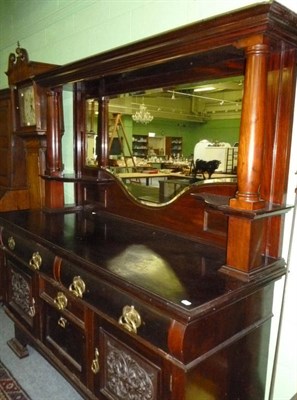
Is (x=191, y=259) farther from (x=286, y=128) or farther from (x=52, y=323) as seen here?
(x=52, y=323)

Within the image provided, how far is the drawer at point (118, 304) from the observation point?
1.05 meters

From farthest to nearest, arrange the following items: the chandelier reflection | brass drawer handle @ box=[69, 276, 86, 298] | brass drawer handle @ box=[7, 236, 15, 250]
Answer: brass drawer handle @ box=[7, 236, 15, 250] → the chandelier reflection → brass drawer handle @ box=[69, 276, 86, 298]

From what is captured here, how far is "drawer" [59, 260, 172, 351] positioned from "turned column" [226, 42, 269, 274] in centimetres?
35

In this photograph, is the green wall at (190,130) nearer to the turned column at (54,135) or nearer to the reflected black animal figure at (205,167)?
the reflected black animal figure at (205,167)

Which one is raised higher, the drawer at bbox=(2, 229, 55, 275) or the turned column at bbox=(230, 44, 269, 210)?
the turned column at bbox=(230, 44, 269, 210)

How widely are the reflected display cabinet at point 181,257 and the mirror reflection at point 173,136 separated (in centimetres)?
3

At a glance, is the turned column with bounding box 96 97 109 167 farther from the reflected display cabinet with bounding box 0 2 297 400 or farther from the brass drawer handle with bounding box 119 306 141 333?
the brass drawer handle with bounding box 119 306 141 333

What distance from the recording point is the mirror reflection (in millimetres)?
1488

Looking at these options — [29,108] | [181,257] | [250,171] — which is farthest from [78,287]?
[29,108]

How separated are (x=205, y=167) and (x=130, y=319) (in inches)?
31.3

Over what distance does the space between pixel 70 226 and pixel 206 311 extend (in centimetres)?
113

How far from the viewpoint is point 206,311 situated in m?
0.97

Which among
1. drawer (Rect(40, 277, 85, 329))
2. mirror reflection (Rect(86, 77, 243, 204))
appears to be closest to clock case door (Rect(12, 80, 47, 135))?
mirror reflection (Rect(86, 77, 243, 204))

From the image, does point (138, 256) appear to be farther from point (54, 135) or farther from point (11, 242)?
point (54, 135)
